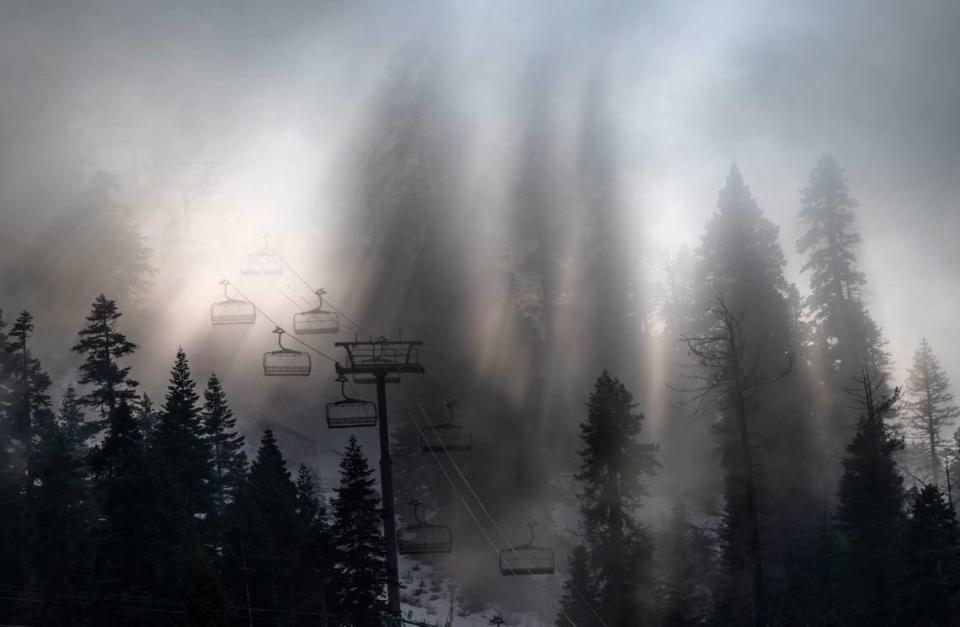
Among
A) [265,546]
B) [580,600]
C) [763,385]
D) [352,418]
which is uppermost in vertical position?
[763,385]

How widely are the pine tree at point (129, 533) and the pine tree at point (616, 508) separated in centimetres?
1845

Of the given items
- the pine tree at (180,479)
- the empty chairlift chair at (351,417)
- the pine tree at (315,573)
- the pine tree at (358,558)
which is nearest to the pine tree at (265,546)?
the pine tree at (315,573)

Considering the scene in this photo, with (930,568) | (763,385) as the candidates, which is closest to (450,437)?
(930,568)

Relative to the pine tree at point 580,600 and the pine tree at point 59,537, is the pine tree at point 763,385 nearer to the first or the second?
the pine tree at point 580,600

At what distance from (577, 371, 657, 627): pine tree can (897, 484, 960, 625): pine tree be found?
1065 centimetres

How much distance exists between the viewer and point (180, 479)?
1614 inches

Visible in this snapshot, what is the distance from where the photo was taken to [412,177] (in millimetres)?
83375

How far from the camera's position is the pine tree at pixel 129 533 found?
109 ft

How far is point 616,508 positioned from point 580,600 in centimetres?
550

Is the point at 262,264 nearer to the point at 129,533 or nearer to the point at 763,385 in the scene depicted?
the point at 129,533

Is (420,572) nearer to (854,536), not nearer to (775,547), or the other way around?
(775,547)

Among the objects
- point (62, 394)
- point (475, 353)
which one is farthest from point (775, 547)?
point (62, 394)

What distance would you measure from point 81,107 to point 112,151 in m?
5.13

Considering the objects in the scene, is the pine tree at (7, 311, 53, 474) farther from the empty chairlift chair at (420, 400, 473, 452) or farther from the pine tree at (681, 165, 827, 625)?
the pine tree at (681, 165, 827, 625)
